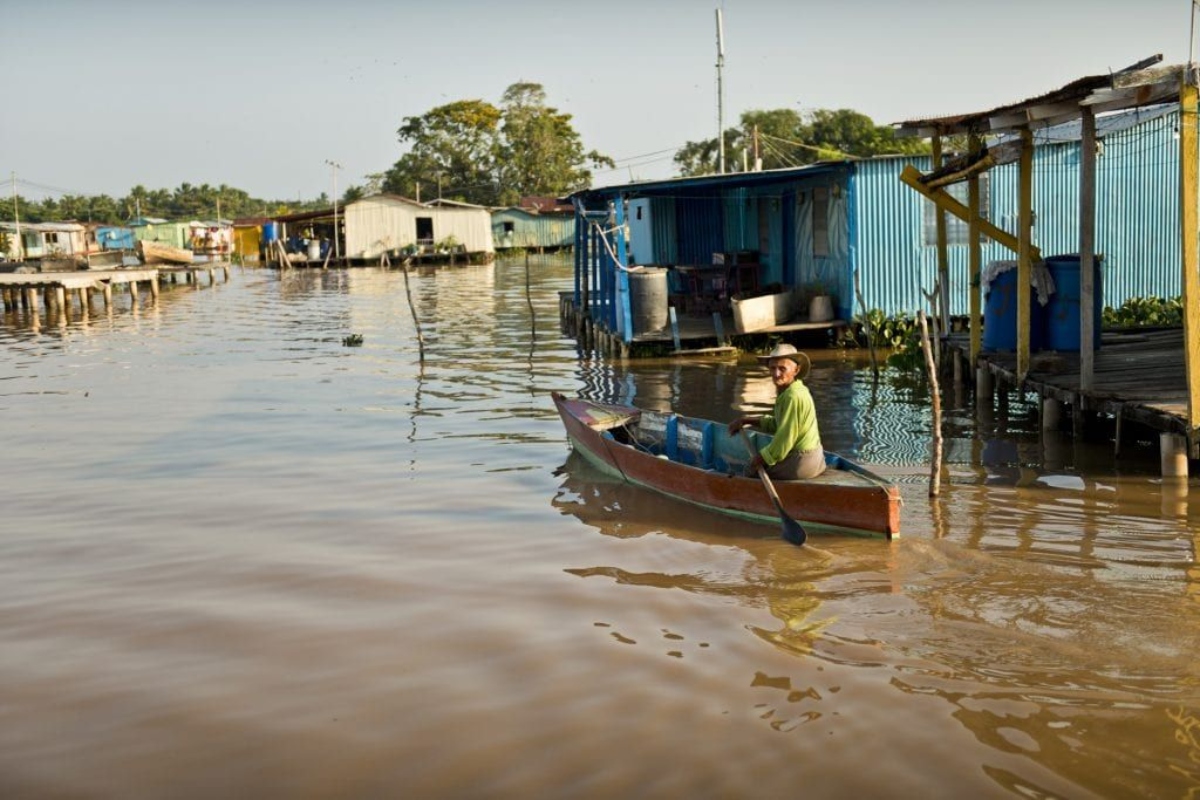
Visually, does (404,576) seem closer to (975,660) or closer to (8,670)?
(8,670)

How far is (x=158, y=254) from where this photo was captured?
49188 mm

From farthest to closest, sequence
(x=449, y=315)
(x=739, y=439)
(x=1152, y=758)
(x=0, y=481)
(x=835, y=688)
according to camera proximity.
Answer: (x=449, y=315)
(x=0, y=481)
(x=739, y=439)
(x=835, y=688)
(x=1152, y=758)

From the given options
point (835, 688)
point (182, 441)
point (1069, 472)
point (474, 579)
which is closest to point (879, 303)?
point (1069, 472)

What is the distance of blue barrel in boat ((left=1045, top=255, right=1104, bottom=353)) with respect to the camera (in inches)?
497

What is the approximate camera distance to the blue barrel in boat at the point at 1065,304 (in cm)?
1262

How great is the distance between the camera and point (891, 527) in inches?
340

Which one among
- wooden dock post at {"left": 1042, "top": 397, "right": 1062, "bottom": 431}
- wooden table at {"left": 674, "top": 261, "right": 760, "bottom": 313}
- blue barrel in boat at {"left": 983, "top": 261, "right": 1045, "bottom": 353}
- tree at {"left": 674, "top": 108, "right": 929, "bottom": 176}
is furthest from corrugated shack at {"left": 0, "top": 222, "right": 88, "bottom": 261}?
wooden dock post at {"left": 1042, "top": 397, "right": 1062, "bottom": 431}

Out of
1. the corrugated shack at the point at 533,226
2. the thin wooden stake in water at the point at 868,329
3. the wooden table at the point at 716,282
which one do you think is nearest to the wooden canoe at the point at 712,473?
the thin wooden stake in water at the point at 868,329

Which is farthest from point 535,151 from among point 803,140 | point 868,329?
point 868,329

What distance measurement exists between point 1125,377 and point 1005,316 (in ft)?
8.16

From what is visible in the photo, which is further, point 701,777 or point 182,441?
point 182,441

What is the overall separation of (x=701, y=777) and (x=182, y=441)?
420 inches

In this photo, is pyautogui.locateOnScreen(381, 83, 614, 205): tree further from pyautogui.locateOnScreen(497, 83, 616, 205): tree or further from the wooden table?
the wooden table

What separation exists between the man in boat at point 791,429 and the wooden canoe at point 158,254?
44.0 m
